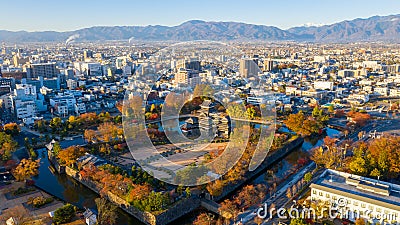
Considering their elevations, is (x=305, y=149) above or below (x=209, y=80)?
below

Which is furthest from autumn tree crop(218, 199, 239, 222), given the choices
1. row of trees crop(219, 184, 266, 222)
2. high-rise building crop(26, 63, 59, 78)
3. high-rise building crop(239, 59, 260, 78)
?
high-rise building crop(26, 63, 59, 78)

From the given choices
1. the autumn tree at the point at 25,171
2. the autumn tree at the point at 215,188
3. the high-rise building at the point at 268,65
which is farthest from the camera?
the high-rise building at the point at 268,65

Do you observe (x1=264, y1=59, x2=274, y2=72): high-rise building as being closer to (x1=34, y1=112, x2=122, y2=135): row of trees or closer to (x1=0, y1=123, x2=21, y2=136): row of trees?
(x1=34, y1=112, x2=122, y2=135): row of trees

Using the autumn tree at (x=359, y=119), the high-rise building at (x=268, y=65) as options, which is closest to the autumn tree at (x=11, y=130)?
the autumn tree at (x=359, y=119)

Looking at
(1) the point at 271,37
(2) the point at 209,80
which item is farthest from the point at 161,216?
(1) the point at 271,37

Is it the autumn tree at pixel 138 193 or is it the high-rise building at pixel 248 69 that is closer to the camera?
the autumn tree at pixel 138 193

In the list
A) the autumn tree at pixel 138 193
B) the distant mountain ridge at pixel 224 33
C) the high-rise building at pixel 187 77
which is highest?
the distant mountain ridge at pixel 224 33

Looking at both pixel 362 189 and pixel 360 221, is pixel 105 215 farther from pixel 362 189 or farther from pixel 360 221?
pixel 362 189

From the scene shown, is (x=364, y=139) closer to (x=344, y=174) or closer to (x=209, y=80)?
(x=344, y=174)

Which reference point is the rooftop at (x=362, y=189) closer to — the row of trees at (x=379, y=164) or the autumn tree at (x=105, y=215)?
the row of trees at (x=379, y=164)
